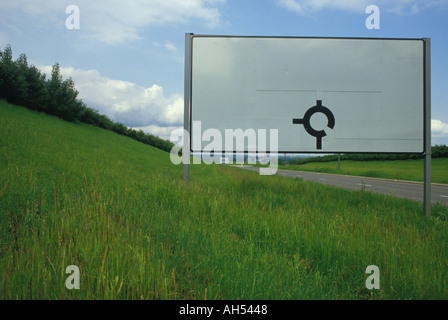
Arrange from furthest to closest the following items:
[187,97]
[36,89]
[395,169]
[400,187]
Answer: [395,169]
[36,89]
[400,187]
[187,97]

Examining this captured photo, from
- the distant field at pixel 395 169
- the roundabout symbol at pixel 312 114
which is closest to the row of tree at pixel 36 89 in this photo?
the roundabout symbol at pixel 312 114

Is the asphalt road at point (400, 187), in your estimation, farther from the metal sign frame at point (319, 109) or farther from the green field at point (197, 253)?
the green field at point (197, 253)

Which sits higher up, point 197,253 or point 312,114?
point 312,114

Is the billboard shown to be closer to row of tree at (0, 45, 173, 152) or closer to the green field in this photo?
the green field

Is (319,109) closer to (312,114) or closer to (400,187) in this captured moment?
(312,114)

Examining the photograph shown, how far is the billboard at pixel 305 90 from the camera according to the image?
6.03 m

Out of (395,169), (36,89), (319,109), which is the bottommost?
(395,169)

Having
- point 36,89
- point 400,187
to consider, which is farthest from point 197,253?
point 36,89

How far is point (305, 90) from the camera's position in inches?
241

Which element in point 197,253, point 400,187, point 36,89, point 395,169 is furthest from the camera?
point 395,169

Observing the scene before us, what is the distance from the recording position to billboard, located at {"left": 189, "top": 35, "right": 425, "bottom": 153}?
6031mm

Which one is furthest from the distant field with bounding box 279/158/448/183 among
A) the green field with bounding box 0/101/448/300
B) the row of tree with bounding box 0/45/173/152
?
the row of tree with bounding box 0/45/173/152
